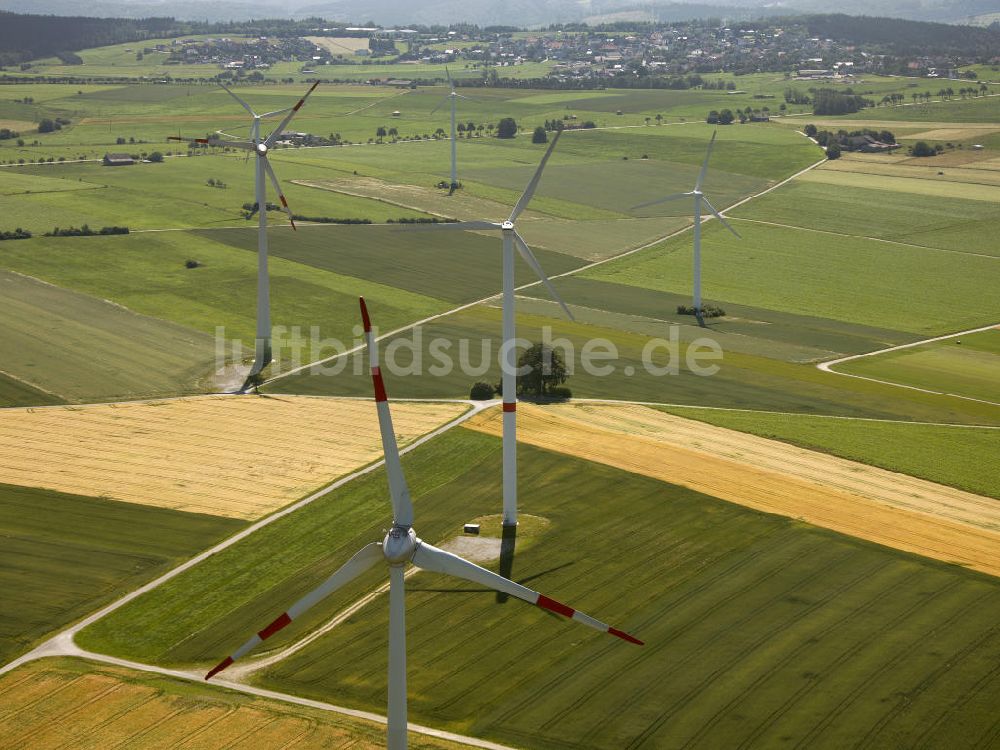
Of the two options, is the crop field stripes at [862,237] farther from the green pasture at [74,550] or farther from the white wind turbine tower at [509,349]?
the green pasture at [74,550]

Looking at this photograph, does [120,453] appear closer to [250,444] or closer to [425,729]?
[250,444]

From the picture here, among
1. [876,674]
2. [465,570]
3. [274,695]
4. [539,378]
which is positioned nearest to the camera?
[465,570]

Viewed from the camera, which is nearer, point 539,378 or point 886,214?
point 539,378

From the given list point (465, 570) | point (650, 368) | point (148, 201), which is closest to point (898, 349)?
point (650, 368)

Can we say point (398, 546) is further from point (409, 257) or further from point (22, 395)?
point (409, 257)

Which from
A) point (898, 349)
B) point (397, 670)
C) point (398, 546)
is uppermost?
point (398, 546)

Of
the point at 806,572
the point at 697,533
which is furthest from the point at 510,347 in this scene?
the point at 806,572

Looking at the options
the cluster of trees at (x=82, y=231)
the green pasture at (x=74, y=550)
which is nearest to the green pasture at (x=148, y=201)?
the cluster of trees at (x=82, y=231)

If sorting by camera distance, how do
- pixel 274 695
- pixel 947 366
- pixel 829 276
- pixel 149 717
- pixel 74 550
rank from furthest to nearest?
pixel 829 276, pixel 947 366, pixel 74 550, pixel 274 695, pixel 149 717
